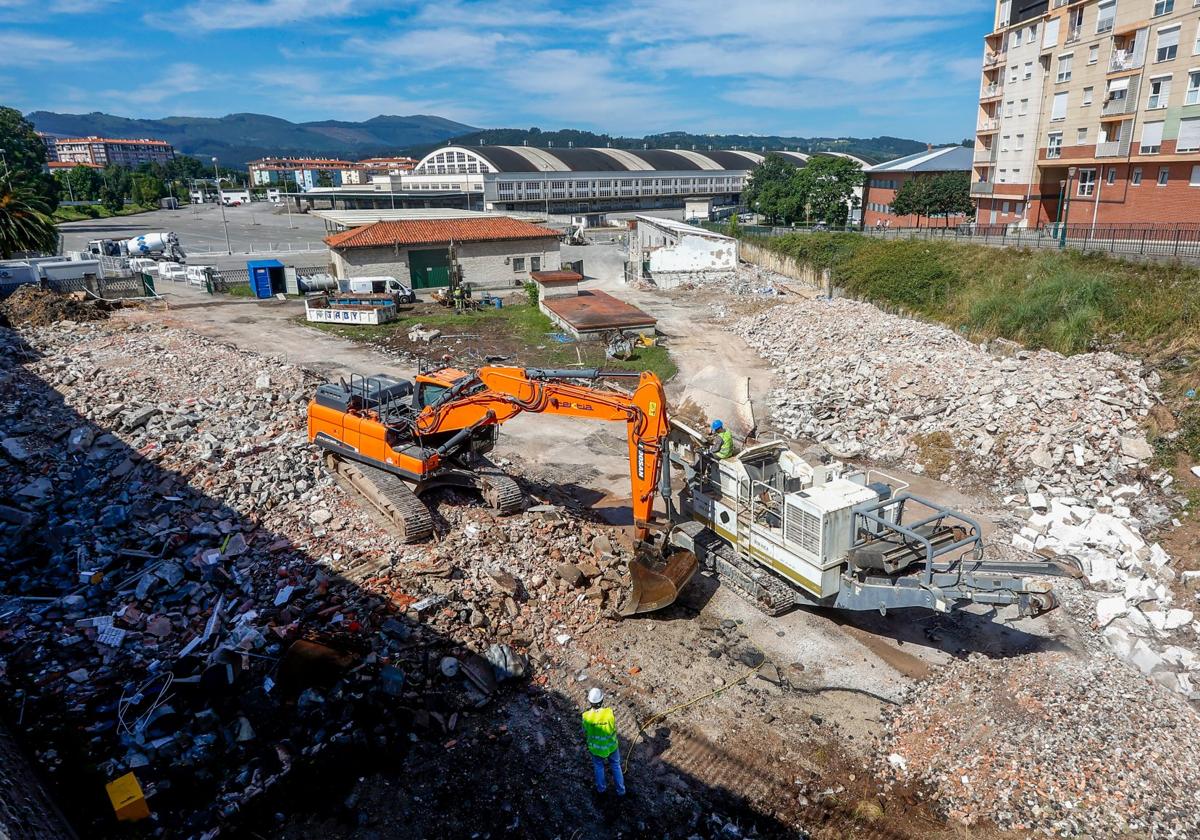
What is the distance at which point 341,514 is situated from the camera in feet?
38.1

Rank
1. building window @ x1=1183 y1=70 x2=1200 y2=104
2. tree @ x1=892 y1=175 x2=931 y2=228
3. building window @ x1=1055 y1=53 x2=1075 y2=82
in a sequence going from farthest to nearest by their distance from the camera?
tree @ x1=892 y1=175 x2=931 y2=228
building window @ x1=1055 y1=53 x2=1075 y2=82
building window @ x1=1183 y1=70 x2=1200 y2=104

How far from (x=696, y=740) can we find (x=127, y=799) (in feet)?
18.0

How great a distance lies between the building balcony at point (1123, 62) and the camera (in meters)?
27.7

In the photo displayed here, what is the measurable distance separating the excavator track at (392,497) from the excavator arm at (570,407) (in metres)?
0.95

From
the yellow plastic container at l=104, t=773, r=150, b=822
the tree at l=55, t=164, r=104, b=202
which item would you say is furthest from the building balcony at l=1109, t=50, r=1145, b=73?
the tree at l=55, t=164, r=104, b=202

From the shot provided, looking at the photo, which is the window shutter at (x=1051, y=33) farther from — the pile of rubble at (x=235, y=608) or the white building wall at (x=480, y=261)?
the pile of rubble at (x=235, y=608)

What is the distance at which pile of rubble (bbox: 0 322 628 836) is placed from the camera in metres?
7.51

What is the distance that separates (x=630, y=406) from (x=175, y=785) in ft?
21.3

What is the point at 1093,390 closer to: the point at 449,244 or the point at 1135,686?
the point at 1135,686

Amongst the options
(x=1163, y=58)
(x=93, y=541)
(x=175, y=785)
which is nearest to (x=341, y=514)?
(x=93, y=541)

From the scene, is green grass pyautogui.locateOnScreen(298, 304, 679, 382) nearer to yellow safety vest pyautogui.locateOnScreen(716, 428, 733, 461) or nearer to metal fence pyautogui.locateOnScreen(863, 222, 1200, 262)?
yellow safety vest pyautogui.locateOnScreen(716, 428, 733, 461)

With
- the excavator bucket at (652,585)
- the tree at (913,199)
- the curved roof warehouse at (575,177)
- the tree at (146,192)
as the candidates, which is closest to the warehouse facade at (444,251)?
the tree at (913,199)

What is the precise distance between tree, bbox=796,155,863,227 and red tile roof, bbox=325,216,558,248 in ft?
66.3

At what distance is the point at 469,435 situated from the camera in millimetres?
11836
